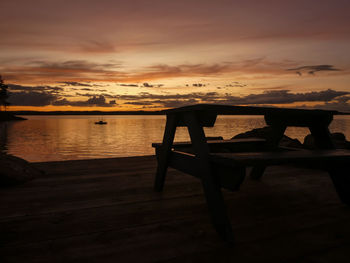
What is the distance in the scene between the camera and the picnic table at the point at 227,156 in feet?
6.32

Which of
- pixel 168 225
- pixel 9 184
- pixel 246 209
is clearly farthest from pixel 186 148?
pixel 9 184

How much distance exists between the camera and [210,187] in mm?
2076

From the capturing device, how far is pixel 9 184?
3.47 m

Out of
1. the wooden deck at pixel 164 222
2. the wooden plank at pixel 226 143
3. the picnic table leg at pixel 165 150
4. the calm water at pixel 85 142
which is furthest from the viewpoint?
the calm water at pixel 85 142

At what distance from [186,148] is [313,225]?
179 centimetres

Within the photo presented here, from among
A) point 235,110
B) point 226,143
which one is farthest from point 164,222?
point 226,143

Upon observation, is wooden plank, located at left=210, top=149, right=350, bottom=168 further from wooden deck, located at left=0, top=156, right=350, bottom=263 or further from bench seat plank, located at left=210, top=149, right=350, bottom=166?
wooden deck, located at left=0, top=156, right=350, bottom=263

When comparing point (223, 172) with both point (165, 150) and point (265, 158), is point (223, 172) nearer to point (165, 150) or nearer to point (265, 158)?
point (265, 158)

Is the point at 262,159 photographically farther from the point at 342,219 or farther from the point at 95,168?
the point at 95,168

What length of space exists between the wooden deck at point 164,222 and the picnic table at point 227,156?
0.25 m

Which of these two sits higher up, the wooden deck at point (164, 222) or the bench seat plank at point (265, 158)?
the bench seat plank at point (265, 158)

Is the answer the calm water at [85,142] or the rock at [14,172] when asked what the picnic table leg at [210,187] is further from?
the calm water at [85,142]

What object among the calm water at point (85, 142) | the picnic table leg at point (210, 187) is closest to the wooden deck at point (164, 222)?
the picnic table leg at point (210, 187)

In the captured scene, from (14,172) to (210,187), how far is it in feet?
9.60
